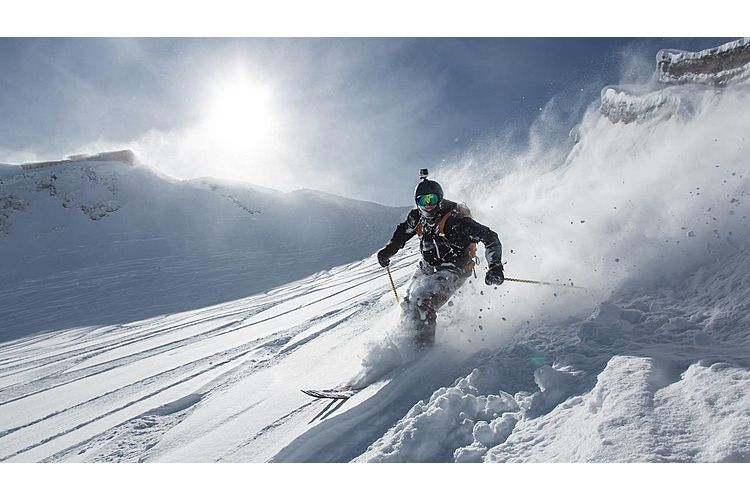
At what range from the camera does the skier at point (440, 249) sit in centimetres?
446

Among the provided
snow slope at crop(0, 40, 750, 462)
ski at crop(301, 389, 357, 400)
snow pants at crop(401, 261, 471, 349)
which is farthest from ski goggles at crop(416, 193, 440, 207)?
ski at crop(301, 389, 357, 400)

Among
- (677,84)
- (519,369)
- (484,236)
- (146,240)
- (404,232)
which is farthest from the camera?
(677,84)

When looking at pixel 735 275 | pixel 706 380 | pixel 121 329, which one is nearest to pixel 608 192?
pixel 735 275

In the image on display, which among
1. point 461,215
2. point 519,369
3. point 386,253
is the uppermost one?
point 461,215

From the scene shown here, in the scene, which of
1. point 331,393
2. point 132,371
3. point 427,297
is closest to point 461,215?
point 427,297

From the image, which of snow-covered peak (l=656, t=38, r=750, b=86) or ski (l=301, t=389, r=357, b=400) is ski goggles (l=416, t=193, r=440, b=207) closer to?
ski (l=301, t=389, r=357, b=400)

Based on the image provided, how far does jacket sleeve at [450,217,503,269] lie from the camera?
4.47 m

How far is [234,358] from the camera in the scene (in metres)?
5.77

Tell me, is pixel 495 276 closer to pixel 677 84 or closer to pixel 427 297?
pixel 427 297

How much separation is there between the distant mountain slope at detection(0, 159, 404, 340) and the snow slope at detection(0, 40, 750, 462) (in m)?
9.53

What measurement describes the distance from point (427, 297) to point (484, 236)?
2.95ft

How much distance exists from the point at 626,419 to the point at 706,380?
0.60 m

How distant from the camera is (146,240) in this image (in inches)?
1095

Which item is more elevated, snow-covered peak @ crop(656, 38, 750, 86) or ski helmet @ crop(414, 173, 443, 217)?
snow-covered peak @ crop(656, 38, 750, 86)
